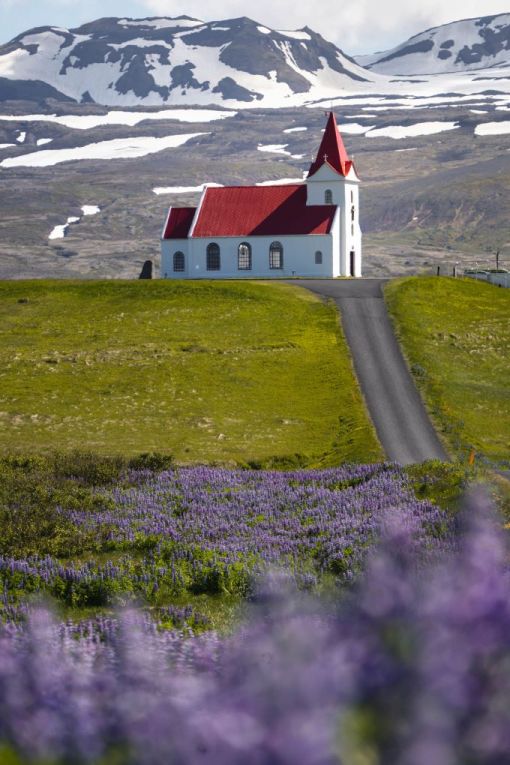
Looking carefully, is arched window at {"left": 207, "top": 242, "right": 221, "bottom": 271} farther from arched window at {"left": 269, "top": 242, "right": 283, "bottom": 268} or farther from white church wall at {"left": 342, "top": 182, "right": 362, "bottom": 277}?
white church wall at {"left": 342, "top": 182, "right": 362, "bottom": 277}

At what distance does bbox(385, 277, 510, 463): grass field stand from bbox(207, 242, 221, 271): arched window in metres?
24.8

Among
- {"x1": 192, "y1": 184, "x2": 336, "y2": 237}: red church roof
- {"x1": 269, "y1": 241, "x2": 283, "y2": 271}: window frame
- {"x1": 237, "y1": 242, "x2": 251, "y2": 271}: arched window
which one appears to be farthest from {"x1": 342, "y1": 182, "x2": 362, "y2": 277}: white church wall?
{"x1": 237, "y1": 242, "x2": 251, "y2": 271}: arched window

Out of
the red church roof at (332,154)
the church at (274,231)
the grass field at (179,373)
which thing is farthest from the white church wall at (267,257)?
the grass field at (179,373)

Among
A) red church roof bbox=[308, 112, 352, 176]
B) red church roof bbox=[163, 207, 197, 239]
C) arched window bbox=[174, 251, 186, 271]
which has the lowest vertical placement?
arched window bbox=[174, 251, 186, 271]

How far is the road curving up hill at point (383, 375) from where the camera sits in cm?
4334

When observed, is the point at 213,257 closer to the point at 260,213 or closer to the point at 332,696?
the point at 260,213

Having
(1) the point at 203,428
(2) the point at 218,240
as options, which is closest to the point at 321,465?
(1) the point at 203,428

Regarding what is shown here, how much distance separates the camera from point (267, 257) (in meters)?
100

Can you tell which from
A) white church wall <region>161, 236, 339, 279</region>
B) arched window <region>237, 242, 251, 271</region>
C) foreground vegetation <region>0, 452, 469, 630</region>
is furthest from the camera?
arched window <region>237, 242, 251, 271</region>

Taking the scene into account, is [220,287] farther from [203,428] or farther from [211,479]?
[211,479]

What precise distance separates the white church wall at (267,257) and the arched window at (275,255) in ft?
0.92

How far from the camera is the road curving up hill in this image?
1706 inches

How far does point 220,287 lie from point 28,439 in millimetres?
33375

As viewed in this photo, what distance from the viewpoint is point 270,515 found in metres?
22.8
